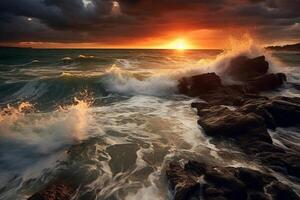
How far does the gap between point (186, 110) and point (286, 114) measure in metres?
4.56

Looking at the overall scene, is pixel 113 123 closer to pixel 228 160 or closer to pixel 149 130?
pixel 149 130

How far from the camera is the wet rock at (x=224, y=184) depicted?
5.60 m

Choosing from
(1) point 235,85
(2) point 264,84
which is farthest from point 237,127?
(2) point 264,84

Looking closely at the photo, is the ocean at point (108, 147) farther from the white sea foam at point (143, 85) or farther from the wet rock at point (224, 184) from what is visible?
the white sea foam at point (143, 85)

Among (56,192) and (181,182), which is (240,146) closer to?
(181,182)

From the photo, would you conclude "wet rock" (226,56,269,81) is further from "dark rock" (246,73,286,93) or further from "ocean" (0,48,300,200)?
"ocean" (0,48,300,200)

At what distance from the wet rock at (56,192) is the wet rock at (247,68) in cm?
1697

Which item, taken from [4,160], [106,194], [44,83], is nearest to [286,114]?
[106,194]

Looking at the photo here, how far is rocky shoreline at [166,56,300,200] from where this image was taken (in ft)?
18.7

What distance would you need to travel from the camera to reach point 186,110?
44.2ft

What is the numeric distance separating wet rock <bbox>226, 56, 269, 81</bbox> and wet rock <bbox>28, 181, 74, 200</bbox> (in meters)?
17.0

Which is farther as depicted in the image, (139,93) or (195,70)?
(195,70)

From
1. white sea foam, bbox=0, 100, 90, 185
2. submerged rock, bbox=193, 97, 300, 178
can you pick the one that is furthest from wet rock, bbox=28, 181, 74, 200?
submerged rock, bbox=193, 97, 300, 178

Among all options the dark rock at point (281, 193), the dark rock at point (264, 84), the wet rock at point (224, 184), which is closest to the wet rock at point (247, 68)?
the dark rock at point (264, 84)
